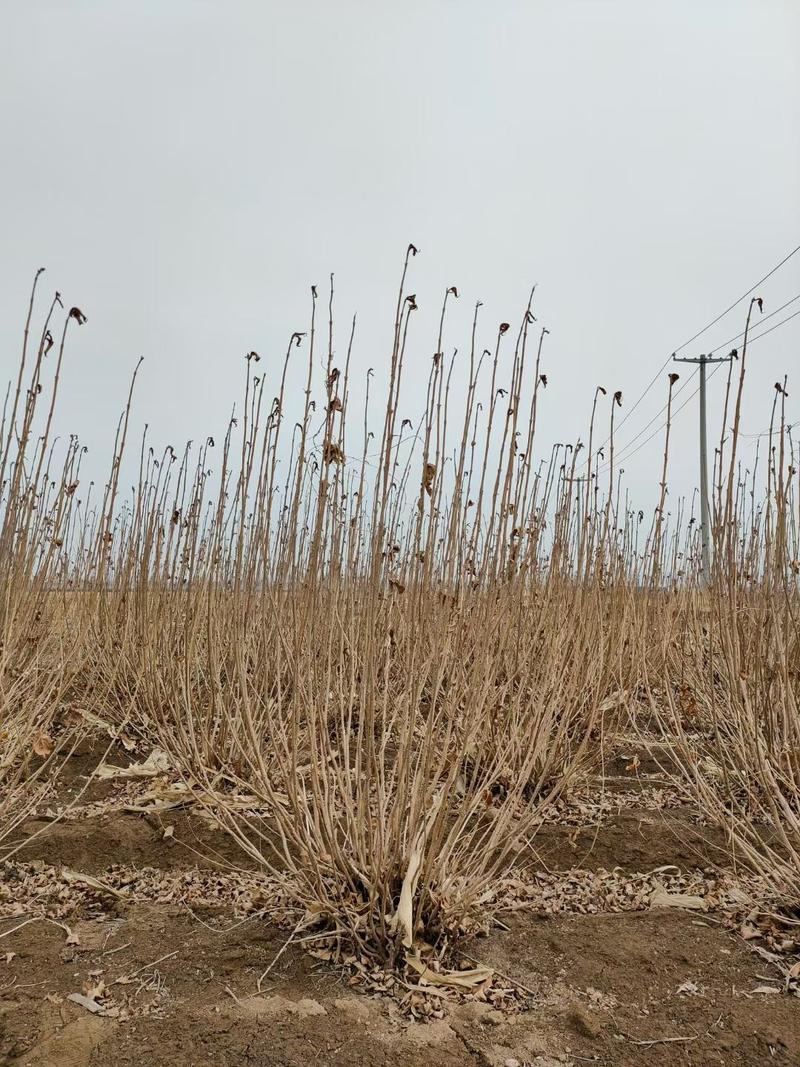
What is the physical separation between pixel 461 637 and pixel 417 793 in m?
0.46

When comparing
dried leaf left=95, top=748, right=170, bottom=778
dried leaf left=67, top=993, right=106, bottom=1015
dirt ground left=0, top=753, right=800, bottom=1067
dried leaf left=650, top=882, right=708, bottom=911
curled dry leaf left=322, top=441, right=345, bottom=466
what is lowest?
dried leaf left=67, top=993, right=106, bottom=1015

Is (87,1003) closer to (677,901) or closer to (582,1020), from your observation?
(582,1020)

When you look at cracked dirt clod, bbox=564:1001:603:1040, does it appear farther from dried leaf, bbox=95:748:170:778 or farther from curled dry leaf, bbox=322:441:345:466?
dried leaf, bbox=95:748:170:778

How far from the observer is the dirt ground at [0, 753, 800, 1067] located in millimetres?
1434

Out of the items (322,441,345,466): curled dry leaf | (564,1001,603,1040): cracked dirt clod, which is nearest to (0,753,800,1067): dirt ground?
(564,1001,603,1040): cracked dirt clod

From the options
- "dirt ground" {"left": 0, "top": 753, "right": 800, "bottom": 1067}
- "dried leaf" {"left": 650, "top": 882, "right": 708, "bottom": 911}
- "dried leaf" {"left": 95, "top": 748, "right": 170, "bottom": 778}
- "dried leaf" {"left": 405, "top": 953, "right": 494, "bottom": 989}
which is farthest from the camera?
"dried leaf" {"left": 95, "top": 748, "right": 170, "bottom": 778}

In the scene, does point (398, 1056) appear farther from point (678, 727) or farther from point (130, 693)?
point (130, 693)

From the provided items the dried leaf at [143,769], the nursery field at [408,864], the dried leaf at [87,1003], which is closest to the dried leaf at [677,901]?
the nursery field at [408,864]

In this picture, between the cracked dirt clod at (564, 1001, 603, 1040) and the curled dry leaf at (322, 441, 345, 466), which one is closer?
the cracked dirt clod at (564, 1001, 603, 1040)

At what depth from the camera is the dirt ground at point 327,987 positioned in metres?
1.43

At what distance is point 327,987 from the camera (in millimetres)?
1630

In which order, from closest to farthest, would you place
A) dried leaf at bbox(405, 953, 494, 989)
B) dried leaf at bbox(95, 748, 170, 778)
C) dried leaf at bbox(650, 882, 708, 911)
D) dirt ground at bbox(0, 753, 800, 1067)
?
dirt ground at bbox(0, 753, 800, 1067) < dried leaf at bbox(405, 953, 494, 989) < dried leaf at bbox(650, 882, 708, 911) < dried leaf at bbox(95, 748, 170, 778)

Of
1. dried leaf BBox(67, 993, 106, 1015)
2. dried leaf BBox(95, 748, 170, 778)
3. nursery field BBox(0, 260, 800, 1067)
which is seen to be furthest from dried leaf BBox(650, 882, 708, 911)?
dried leaf BBox(95, 748, 170, 778)

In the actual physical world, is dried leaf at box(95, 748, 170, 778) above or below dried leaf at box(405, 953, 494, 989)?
above
